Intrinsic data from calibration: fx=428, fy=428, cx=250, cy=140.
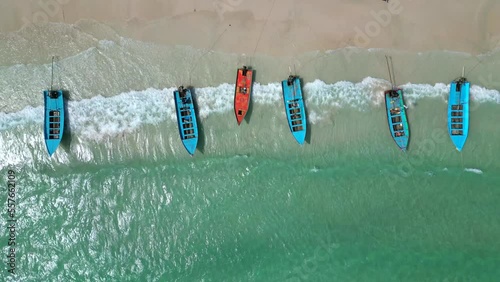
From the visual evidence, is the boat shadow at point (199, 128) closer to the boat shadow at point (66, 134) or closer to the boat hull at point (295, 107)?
the boat hull at point (295, 107)

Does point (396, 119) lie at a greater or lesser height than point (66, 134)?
lesser

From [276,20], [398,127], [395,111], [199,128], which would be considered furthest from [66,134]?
[398,127]

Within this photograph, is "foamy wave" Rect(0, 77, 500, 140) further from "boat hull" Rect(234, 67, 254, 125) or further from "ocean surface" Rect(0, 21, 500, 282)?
"boat hull" Rect(234, 67, 254, 125)

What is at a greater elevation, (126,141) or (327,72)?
(327,72)

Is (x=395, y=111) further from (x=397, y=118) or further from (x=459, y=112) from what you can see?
(x=459, y=112)

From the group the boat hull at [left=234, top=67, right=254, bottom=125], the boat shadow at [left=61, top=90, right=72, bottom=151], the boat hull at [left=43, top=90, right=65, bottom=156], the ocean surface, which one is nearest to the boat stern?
the ocean surface

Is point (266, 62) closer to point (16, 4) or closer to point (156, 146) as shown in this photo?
point (156, 146)

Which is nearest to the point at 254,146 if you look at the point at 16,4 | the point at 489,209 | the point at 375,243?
the point at 375,243
